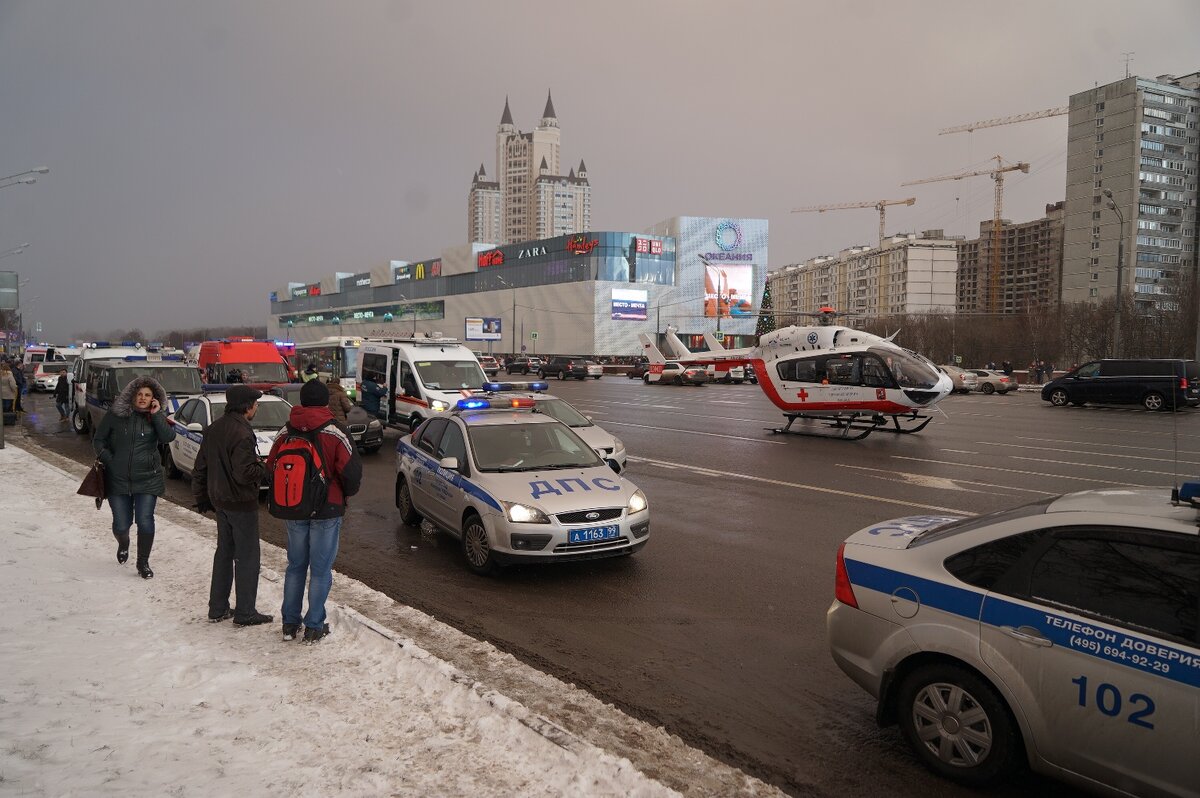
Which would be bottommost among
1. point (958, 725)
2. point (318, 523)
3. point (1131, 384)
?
point (958, 725)

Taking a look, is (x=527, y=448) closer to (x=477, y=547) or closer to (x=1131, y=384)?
(x=477, y=547)

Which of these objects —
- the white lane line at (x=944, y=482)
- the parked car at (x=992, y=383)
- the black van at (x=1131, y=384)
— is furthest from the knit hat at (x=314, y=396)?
the parked car at (x=992, y=383)

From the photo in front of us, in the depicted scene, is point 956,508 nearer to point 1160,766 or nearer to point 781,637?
point 781,637

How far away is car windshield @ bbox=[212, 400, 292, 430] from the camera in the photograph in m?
11.9

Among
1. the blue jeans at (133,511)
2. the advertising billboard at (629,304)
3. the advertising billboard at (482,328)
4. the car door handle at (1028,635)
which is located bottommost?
the blue jeans at (133,511)

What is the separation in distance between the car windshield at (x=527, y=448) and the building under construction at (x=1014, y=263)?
442 ft

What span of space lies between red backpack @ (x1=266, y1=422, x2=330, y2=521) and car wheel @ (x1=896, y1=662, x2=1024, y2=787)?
12.1 feet

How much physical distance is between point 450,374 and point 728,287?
79977 millimetres

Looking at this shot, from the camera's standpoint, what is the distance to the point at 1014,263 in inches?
5492

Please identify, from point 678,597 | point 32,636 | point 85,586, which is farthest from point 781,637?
point 85,586

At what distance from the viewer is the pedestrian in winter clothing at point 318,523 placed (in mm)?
5062

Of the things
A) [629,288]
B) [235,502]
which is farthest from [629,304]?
[235,502]

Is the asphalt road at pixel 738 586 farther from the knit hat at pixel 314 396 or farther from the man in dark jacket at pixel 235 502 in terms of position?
the knit hat at pixel 314 396

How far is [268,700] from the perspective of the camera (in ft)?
13.9
